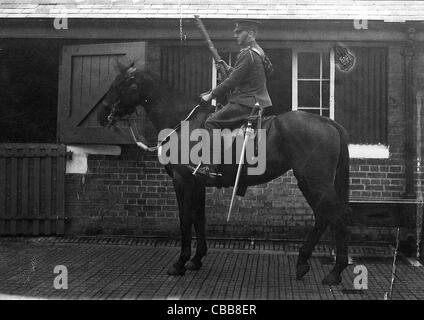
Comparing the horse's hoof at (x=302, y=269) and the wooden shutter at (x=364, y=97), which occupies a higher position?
the wooden shutter at (x=364, y=97)

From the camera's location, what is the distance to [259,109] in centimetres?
582

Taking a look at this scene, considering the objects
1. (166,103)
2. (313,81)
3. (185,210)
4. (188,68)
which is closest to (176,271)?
(185,210)

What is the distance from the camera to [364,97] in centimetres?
751

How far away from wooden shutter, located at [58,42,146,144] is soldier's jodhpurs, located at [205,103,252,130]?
202 cm

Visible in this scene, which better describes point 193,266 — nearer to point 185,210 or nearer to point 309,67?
point 185,210

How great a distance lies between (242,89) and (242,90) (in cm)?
1

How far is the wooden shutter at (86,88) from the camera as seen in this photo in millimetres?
7477

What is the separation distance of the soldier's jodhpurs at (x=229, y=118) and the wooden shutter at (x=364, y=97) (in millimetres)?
2239

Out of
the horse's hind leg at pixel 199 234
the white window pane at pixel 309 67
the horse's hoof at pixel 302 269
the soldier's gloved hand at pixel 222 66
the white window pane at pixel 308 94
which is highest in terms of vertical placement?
the white window pane at pixel 309 67

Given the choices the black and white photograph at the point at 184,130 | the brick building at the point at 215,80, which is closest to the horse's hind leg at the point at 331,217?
the black and white photograph at the point at 184,130

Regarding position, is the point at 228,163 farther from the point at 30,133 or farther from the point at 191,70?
the point at 30,133

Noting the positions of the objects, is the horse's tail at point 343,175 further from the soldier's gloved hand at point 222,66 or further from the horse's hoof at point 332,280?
the soldier's gloved hand at point 222,66
